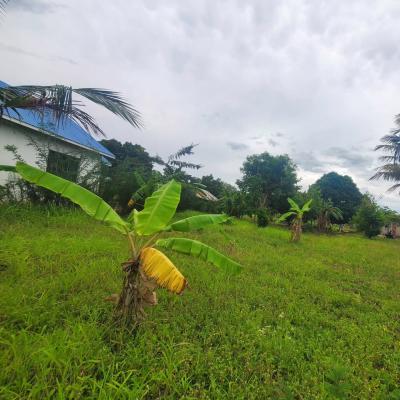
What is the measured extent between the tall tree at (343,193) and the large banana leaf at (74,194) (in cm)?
2546

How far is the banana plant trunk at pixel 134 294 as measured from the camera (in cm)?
266

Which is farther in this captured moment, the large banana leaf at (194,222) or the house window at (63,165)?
the house window at (63,165)

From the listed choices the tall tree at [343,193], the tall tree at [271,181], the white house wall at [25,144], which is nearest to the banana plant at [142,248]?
the white house wall at [25,144]

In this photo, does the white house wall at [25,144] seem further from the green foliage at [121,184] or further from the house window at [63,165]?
the green foliage at [121,184]

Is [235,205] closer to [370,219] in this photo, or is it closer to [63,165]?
[370,219]

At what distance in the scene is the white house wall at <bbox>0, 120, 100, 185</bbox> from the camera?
8.12 m

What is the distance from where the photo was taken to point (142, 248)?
277 cm

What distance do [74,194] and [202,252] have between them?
5.34ft

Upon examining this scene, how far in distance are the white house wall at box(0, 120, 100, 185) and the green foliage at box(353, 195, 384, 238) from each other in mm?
→ 18261

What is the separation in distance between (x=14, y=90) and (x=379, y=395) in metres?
6.43

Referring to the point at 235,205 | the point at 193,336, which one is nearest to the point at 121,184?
the point at 193,336

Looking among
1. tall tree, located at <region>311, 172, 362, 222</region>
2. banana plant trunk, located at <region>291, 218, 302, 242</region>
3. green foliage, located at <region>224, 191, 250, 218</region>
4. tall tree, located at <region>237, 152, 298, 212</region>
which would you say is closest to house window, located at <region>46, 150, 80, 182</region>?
banana plant trunk, located at <region>291, 218, 302, 242</region>

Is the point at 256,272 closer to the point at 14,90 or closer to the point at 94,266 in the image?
the point at 94,266

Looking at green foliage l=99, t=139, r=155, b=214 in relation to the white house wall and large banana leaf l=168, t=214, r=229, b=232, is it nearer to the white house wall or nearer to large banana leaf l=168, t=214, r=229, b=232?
the white house wall
